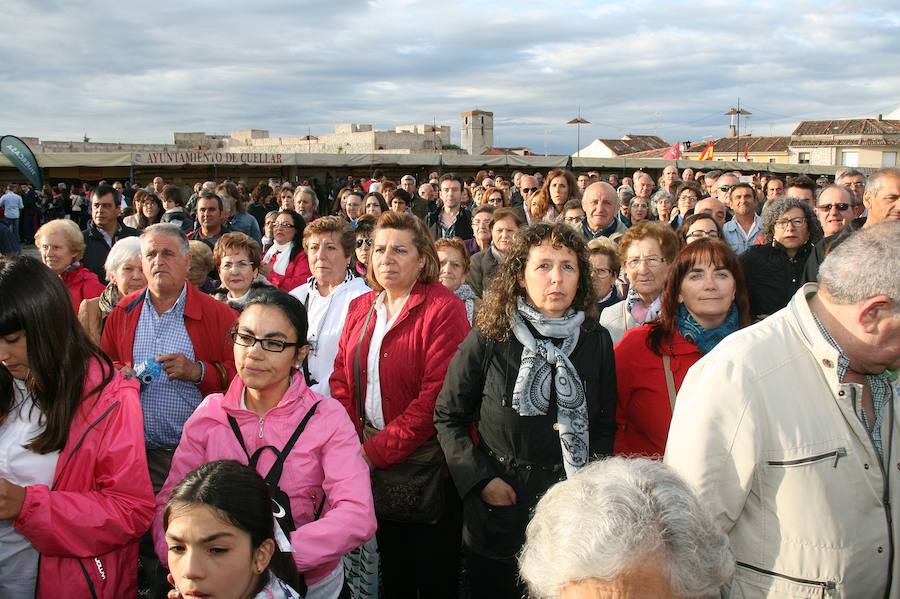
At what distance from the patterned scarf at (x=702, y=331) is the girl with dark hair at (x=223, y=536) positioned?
1.97 meters

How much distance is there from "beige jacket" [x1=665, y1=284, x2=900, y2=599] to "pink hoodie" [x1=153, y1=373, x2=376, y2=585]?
1.15m

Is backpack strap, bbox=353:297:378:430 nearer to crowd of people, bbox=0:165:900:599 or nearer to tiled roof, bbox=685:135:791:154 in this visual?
crowd of people, bbox=0:165:900:599

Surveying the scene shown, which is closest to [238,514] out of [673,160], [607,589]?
[607,589]

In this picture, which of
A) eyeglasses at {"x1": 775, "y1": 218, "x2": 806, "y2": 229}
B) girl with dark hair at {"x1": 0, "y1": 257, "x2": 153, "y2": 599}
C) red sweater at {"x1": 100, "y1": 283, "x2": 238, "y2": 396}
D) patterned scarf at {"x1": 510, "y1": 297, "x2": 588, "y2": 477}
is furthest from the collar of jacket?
eyeglasses at {"x1": 775, "y1": 218, "x2": 806, "y2": 229}

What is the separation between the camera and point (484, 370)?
2.80 metres

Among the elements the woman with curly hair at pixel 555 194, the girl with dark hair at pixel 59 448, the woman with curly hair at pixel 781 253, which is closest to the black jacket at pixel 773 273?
the woman with curly hair at pixel 781 253

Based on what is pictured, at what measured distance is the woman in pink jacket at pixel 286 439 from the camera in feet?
7.46

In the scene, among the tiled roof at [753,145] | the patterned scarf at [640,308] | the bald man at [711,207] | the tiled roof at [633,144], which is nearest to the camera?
the patterned scarf at [640,308]

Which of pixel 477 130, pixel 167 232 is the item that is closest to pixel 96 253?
pixel 167 232

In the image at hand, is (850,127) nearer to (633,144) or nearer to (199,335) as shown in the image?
(633,144)

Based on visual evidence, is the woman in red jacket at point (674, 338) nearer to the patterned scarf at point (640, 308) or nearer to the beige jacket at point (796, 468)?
the patterned scarf at point (640, 308)

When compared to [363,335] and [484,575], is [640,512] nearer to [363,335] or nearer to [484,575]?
[484,575]

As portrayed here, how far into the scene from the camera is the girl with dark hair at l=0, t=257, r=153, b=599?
2.07 meters

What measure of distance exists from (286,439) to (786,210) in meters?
4.05
